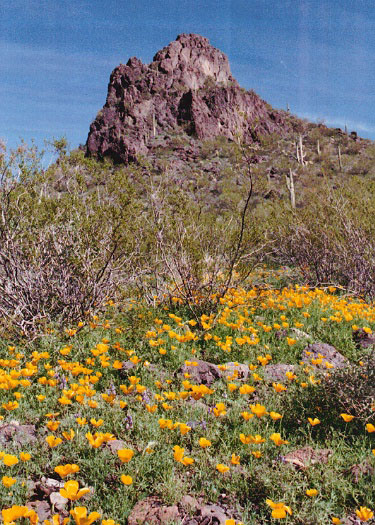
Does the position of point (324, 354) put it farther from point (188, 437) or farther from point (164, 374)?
point (188, 437)

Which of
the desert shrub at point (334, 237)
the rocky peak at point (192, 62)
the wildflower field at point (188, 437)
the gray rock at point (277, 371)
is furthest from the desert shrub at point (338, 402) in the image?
the rocky peak at point (192, 62)

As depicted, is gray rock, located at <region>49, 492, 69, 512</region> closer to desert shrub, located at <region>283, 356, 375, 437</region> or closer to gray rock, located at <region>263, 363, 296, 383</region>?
desert shrub, located at <region>283, 356, 375, 437</region>

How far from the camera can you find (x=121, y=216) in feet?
15.3

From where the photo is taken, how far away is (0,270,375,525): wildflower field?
202 cm

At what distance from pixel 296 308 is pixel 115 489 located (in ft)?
11.9

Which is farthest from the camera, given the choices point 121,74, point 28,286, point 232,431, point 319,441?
point 121,74

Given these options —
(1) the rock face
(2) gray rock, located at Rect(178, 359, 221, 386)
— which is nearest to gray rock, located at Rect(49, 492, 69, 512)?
(2) gray rock, located at Rect(178, 359, 221, 386)

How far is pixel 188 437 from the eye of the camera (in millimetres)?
2598

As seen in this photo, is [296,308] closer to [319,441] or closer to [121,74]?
[319,441]

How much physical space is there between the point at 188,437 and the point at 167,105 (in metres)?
55.8

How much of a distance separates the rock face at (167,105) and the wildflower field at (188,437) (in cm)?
4064

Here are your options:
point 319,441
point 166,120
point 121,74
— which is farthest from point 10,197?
point 121,74

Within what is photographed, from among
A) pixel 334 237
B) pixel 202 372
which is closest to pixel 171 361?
pixel 202 372

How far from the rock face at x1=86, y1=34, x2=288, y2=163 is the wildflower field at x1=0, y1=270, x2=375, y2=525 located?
40644 millimetres
